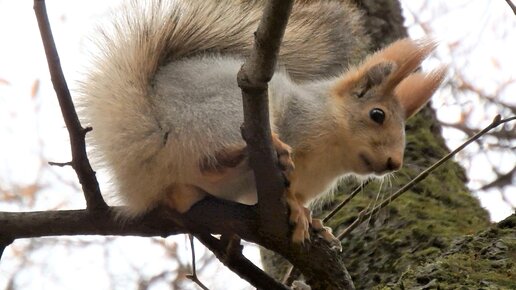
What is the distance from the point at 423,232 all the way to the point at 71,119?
114 centimetres

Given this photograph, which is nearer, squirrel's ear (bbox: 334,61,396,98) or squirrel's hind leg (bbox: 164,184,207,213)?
squirrel's hind leg (bbox: 164,184,207,213)

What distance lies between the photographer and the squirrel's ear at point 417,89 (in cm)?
227

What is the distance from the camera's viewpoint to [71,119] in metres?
1.50

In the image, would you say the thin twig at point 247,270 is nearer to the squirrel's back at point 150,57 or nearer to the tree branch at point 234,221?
the tree branch at point 234,221

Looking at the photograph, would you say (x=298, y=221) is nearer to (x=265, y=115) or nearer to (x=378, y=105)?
(x=265, y=115)

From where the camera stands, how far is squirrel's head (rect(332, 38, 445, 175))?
209cm

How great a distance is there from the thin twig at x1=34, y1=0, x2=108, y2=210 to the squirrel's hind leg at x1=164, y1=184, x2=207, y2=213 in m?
0.15

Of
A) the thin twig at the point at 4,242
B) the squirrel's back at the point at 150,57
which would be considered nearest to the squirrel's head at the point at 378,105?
the squirrel's back at the point at 150,57

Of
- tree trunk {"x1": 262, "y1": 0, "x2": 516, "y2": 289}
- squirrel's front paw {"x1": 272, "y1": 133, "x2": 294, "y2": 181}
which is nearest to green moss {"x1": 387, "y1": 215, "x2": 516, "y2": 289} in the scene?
tree trunk {"x1": 262, "y1": 0, "x2": 516, "y2": 289}

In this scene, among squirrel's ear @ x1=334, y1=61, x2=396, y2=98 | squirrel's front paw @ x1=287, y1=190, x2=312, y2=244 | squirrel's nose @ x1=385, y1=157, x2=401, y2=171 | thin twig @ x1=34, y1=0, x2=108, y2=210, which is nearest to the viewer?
thin twig @ x1=34, y1=0, x2=108, y2=210

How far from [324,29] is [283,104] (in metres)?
0.34

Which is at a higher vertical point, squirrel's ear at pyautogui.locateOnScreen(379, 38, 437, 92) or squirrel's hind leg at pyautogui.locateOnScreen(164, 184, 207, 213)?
squirrel's ear at pyautogui.locateOnScreen(379, 38, 437, 92)

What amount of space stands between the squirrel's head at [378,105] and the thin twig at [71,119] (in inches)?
26.6

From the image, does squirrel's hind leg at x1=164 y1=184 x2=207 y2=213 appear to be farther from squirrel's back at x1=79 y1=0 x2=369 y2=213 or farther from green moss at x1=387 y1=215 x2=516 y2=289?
green moss at x1=387 y1=215 x2=516 y2=289
